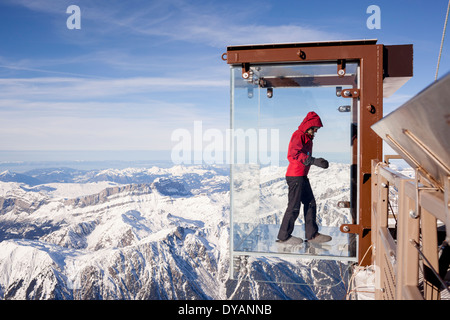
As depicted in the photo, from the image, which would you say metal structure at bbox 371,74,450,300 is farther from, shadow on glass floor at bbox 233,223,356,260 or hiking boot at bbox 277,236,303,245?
hiking boot at bbox 277,236,303,245

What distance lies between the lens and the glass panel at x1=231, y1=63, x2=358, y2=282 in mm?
5359

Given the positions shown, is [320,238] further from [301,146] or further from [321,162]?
[301,146]

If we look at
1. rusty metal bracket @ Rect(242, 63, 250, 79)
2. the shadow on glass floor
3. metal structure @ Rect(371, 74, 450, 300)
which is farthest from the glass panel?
metal structure @ Rect(371, 74, 450, 300)

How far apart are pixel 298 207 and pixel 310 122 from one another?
123 cm

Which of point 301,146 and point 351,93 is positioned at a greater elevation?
point 351,93

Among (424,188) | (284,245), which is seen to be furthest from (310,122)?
(424,188)

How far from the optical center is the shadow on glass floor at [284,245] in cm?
527

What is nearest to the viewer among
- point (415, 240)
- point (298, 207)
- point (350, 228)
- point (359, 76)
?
point (415, 240)

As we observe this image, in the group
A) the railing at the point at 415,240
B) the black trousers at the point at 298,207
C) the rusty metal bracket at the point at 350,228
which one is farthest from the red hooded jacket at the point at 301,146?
the railing at the point at 415,240

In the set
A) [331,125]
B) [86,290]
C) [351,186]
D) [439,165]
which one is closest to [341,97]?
[331,125]

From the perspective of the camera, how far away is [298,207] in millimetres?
5688

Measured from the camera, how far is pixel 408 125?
5.01 feet
